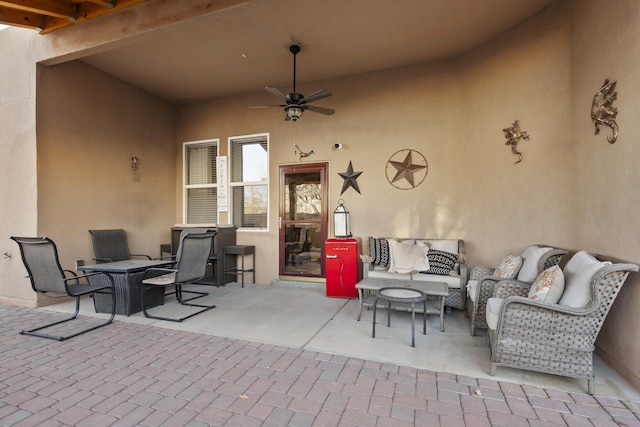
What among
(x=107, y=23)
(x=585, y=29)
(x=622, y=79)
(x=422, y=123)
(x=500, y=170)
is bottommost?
(x=500, y=170)

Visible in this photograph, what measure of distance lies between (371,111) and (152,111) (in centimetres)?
424

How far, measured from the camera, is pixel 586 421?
1.88 m

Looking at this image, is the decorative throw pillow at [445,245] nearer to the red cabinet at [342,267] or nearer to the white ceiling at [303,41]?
the red cabinet at [342,267]

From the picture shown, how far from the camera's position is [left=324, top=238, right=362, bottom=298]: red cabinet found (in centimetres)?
479

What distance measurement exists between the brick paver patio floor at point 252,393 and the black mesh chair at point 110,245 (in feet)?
7.03

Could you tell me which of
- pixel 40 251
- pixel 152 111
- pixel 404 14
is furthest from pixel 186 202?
pixel 404 14

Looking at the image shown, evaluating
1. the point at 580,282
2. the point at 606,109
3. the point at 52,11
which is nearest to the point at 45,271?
the point at 52,11

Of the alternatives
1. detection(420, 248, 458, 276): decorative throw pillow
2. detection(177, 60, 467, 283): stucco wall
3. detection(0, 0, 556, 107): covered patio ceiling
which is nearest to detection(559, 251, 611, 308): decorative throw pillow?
detection(420, 248, 458, 276): decorative throw pillow

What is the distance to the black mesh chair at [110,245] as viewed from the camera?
15.9 feet

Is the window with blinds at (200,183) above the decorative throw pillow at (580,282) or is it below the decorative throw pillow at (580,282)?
above

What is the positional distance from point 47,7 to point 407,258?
5420mm

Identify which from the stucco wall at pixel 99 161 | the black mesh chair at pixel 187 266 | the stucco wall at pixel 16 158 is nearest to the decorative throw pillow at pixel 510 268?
the black mesh chair at pixel 187 266

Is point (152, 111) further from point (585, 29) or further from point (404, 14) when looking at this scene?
point (585, 29)

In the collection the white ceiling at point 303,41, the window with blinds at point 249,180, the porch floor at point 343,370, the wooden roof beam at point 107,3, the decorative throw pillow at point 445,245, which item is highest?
the wooden roof beam at point 107,3
